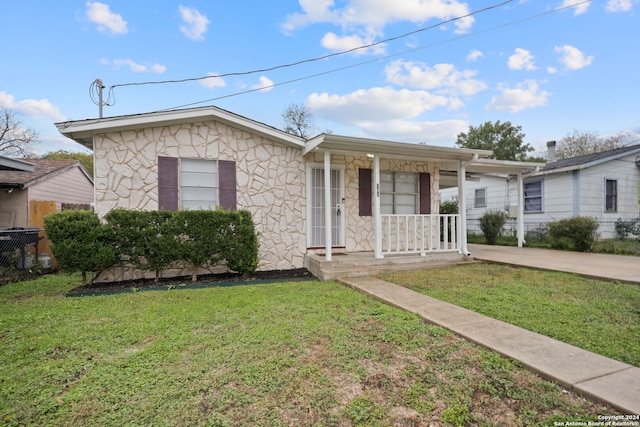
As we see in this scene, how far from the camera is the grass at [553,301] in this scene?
9.20 ft

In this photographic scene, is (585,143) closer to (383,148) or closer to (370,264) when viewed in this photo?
(383,148)

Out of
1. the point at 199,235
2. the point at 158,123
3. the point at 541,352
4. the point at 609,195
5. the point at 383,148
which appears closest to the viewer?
the point at 541,352

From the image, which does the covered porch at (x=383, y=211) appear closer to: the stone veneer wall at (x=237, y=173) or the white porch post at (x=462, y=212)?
the white porch post at (x=462, y=212)

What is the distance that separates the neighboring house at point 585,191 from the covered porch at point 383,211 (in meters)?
4.55

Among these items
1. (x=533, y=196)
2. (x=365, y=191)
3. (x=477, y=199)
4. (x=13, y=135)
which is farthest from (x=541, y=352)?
(x=13, y=135)

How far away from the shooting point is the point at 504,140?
27.9 meters

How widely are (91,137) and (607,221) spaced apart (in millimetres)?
16854

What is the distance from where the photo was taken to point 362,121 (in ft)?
67.8

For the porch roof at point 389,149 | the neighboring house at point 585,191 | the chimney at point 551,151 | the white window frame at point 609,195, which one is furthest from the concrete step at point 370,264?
the chimney at point 551,151

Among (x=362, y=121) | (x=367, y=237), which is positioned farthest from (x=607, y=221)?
(x=362, y=121)

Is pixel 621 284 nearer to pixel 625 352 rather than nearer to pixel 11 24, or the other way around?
pixel 625 352

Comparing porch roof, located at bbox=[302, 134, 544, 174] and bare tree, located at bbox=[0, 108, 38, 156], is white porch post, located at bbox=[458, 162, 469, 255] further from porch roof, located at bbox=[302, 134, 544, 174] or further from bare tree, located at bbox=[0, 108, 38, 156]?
bare tree, located at bbox=[0, 108, 38, 156]

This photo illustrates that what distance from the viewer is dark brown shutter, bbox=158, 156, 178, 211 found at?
617 centimetres

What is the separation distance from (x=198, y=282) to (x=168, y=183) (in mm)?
2093
